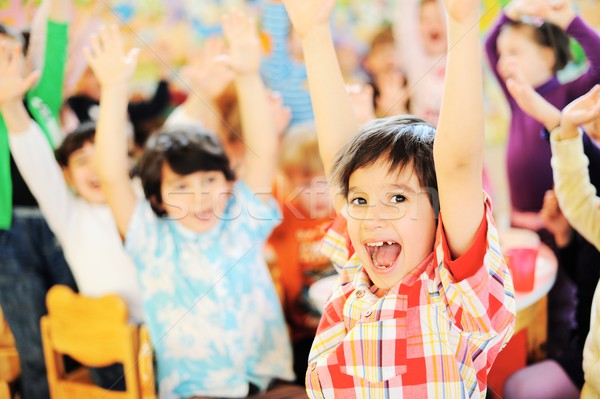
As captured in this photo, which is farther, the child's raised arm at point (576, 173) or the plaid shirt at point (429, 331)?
the child's raised arm at point (576, 173)

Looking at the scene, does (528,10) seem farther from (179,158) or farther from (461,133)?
(179,158)

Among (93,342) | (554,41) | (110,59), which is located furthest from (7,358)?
(554,41)

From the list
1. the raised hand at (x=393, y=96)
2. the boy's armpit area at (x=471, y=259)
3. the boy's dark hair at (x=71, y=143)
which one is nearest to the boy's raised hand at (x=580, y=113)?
the boy's armpit area at (x=471, y=259)

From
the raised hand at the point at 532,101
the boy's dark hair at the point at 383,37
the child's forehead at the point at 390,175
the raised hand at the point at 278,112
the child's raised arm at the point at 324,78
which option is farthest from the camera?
the boy's dark hair at the point at 383,37

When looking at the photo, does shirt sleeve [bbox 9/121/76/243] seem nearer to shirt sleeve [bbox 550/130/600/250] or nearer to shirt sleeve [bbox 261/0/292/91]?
shirt sleeve [bbox 261/0/292/91]

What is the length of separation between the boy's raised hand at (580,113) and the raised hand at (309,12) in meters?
0.38

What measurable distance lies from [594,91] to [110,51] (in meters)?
0.81

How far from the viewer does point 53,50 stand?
1.14m

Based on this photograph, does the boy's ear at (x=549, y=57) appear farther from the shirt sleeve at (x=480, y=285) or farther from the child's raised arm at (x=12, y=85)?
the child's raised arm at (x=12, y=85)

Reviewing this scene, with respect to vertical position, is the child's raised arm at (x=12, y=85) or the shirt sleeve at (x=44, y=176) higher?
the child's raised arm at (x=12, y=85)

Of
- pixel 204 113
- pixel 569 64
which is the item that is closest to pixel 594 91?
pixel 569 64

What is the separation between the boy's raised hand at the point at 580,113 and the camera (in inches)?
32.4

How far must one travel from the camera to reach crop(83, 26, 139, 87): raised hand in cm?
106

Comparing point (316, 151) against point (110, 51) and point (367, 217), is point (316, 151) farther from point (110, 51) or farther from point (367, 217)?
point (367, 217)
